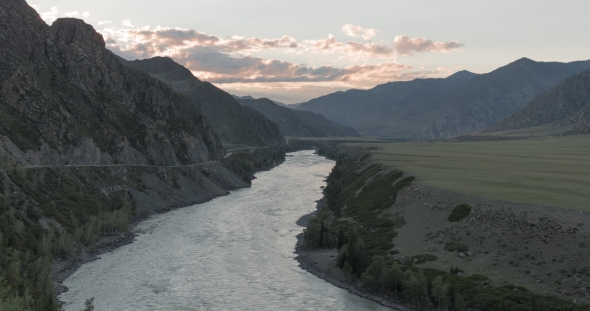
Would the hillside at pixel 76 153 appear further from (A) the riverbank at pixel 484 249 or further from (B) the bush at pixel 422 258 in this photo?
(B) the bush at pixel 422 258

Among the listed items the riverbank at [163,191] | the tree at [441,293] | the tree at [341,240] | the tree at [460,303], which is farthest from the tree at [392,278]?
the riverbank at [163,191]

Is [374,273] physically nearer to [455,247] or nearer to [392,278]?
[392,278]

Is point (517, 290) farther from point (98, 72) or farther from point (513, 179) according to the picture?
point (98, 72)

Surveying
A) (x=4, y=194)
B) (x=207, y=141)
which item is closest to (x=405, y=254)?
(x=4, y=194)

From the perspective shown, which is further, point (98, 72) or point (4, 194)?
point (98, 72)

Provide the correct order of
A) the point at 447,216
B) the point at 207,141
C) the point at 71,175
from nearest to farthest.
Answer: the point at 447,216 → the point at 71,175 → the point at 207,141

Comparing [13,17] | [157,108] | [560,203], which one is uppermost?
[13,17]
